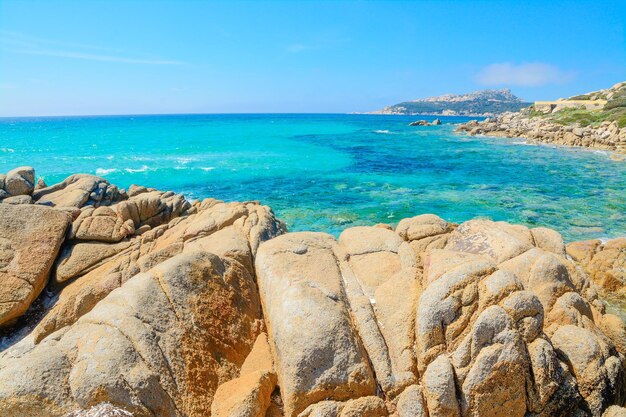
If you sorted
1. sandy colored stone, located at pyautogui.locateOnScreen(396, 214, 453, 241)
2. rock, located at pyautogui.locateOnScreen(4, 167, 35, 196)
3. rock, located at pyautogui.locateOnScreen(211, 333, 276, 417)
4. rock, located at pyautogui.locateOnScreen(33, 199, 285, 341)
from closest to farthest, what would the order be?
rock, located at pyautogui.locateOnScreen(211, 333, 276, 417) < rock, located at pyautogui.locateOnScreen(33, 199, 285, 341) < sandy colored stone, located at pyautogui.locateOnScreen(396, 214, 453, 241) < rock, located at pyautogui.locateOnScreen(4, 167, 35, 196)

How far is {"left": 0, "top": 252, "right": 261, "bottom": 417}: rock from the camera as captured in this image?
583cm

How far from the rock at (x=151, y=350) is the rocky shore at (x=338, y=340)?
0.07 feet

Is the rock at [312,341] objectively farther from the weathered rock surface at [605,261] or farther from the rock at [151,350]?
the weathered rock surface at [605,261]

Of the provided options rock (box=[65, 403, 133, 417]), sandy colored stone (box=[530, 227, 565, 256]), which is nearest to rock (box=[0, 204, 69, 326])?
rock (box=[65, 403, 133, 417])

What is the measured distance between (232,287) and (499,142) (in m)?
72.9

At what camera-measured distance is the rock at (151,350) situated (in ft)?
19.1

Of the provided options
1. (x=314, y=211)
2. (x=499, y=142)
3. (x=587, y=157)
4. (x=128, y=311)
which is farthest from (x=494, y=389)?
(x=499, y=142)

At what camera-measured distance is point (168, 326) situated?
7102 mm

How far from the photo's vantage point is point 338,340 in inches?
261

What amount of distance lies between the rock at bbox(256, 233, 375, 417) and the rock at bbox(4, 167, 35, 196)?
13934mm

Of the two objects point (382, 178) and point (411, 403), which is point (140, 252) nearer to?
point (411, 403)

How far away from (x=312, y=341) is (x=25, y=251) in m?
10.2

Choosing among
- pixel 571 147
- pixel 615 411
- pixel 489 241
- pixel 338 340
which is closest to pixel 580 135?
pixel 571 147

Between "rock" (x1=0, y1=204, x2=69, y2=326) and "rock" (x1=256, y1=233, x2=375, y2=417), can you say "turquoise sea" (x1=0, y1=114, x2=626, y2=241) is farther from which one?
"rock" (x1=256, y1=233, x2=375, y2=417)
